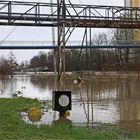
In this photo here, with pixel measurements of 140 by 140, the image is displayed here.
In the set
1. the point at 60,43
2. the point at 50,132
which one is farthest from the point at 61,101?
the point at 50,132

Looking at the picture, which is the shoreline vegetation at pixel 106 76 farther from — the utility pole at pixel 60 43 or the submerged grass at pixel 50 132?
the submerged grass at pixel 50 132

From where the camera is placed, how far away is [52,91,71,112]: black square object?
18.7m

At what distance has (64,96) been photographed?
61.4 ft

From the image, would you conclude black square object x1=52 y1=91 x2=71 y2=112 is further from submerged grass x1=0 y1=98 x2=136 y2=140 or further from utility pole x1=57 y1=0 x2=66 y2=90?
submerged grass x1=0 y1=98 x2=136 y2=140

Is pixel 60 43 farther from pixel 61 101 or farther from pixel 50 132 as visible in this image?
pixel 50 132

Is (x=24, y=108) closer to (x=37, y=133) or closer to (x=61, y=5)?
(x=61, y=5)

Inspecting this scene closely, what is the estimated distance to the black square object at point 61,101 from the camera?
61.2 ft

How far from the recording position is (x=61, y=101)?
18703 millimetres

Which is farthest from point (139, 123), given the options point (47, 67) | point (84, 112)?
point (47, 67)

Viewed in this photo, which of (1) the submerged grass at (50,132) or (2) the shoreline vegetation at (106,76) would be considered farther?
(2) the shoreline vegetation at (106,76)

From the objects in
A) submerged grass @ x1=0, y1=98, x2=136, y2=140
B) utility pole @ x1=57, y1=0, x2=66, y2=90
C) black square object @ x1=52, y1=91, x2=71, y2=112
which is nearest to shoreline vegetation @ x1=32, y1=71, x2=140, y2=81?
utility pole @ x1=57, y1=0, x2=66, y2=90

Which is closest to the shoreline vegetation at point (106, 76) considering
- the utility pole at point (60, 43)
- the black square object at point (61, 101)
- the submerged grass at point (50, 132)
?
the utility pole at point (60, 43)

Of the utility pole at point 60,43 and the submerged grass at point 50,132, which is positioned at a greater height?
the utility pole at point 60,43

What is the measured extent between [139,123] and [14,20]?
48.4 feet
